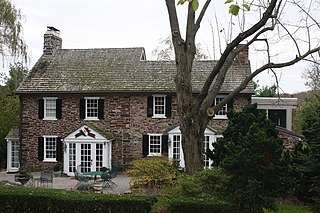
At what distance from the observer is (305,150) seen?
1603 cm

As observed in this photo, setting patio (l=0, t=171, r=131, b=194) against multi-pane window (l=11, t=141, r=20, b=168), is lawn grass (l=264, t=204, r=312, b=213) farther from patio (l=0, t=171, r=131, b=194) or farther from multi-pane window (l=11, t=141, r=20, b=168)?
multi-pane window (l=11, t=141, r=20, b=168)

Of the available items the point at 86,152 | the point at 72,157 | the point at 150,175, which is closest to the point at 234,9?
the point at 150,175

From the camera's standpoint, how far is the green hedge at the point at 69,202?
12.0 m

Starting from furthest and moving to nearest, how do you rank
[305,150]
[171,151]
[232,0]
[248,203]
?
[171,151], [305,150], [248,203], [232,0]

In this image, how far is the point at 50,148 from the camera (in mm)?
27453

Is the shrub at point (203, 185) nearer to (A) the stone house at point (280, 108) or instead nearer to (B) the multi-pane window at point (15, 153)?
(B) the multi-pane window at point (15, 153)

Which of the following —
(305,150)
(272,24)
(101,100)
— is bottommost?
(305,150)

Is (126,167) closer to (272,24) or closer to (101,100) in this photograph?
(101,100)

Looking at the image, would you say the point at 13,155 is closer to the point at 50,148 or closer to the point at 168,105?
the point at 50,148

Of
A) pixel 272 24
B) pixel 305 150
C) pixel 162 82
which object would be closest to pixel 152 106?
pixel 162 82

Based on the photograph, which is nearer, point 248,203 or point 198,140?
point 248,203

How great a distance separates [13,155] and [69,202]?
57.7ft

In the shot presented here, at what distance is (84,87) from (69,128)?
106 inches

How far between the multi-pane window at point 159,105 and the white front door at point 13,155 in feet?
29.7
